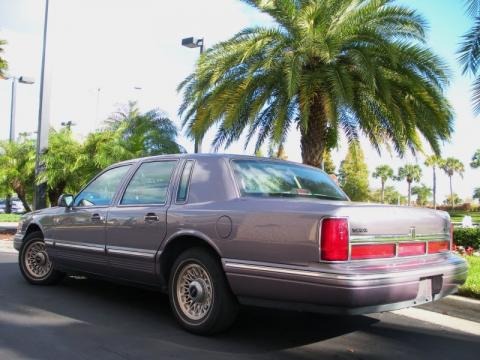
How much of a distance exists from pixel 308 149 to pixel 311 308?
8.81 metres

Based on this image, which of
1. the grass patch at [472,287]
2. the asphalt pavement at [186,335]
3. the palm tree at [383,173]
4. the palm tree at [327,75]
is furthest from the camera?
the palm tree at [383,173]

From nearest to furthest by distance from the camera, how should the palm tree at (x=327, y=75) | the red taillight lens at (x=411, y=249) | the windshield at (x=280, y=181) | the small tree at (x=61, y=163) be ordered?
the red taillight lens at (x=411, y=249) < the windshield at (x=280, y=181) < the palm tree at (x=327, y=75) < the small tree at (x=61, y=163)

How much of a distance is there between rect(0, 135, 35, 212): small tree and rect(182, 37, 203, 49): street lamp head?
23.6 feet

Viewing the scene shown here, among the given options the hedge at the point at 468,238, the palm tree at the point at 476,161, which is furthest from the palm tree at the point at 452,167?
the hedge at the point at 468,238

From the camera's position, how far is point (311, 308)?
4039mm

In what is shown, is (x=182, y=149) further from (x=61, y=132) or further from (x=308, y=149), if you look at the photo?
(x=308, y=149)

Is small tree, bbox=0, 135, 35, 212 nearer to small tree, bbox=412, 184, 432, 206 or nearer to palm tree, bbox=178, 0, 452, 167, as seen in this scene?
palm tree, bbox=178, 0, 452, 167

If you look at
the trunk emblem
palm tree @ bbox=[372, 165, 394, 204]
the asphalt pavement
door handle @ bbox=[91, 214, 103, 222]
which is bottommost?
the asphalt pavement

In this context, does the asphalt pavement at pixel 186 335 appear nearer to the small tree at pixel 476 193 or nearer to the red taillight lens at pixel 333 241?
the red taillight lens at pixel 333 241

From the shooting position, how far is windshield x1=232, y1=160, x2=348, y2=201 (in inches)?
192

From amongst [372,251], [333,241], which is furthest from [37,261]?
[372,251]

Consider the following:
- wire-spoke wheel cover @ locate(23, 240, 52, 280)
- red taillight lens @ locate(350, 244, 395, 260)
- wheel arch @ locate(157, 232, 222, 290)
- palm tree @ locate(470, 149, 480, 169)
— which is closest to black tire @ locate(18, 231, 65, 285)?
wire-spoke wheel cover @ locate(23, 240, 52, 280)

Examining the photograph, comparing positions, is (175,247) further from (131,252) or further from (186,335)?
(186,335)

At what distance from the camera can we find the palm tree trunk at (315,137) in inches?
487
